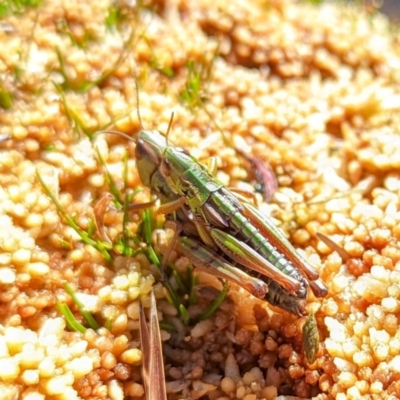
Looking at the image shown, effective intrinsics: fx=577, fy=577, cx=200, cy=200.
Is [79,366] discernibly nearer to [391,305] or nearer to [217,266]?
[217,266]

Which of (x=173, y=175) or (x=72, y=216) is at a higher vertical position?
(x=173, y=175)

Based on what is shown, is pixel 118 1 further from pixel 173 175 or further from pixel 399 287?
pixel 399 287

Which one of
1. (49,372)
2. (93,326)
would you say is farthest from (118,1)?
(49,372)

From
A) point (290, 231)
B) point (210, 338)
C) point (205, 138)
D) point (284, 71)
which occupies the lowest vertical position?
point (210, 338)

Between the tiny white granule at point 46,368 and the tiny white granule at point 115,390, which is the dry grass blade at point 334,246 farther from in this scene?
the tiny white granule at point 46,368

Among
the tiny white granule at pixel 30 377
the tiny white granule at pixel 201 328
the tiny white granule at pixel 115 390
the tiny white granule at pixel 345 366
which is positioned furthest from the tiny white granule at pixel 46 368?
the tiny white granule at pixel 345 366
